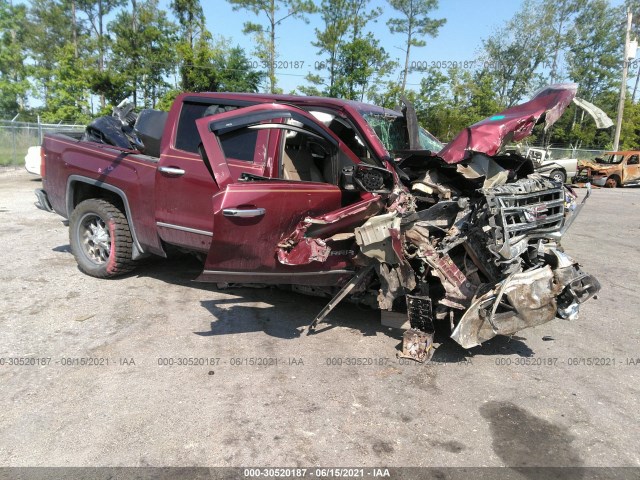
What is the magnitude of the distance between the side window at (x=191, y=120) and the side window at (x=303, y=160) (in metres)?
0.80

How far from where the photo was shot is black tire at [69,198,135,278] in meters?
5.04

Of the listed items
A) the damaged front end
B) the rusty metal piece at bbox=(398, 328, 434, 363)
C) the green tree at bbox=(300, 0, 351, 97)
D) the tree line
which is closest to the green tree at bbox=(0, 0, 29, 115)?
the tree line

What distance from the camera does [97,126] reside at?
6.13 metres

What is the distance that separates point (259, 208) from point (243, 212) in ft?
0.44

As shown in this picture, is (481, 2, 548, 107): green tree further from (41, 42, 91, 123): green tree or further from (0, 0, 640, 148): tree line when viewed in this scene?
(41, 42, 91, 123): green tree

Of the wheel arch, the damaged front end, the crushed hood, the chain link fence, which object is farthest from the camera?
the chain link fence

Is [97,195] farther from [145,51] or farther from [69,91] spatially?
[69,91]

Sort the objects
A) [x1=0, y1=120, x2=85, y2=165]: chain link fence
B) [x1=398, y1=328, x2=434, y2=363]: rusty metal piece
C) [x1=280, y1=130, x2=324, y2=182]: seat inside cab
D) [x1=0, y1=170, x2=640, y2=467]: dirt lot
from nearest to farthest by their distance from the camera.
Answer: [x1=0, y1=170, x2=640, y2=467]: dirt lot → [x1=398, y1=328, x2=434, y2=363]: rusty metal piece → [x1=280, y1=130, x2=324, y2=182]: seat inside cab → [x1=0, y1=120, x2=85, y2=165]: chain link fence

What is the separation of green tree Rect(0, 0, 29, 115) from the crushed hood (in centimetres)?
3350

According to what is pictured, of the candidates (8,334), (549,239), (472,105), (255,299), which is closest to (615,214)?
(549,239)

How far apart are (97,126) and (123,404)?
173 inches

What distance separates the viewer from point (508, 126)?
4.02 m

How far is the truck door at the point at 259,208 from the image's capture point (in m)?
3.41

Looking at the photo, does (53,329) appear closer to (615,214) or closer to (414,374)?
(414,374)
